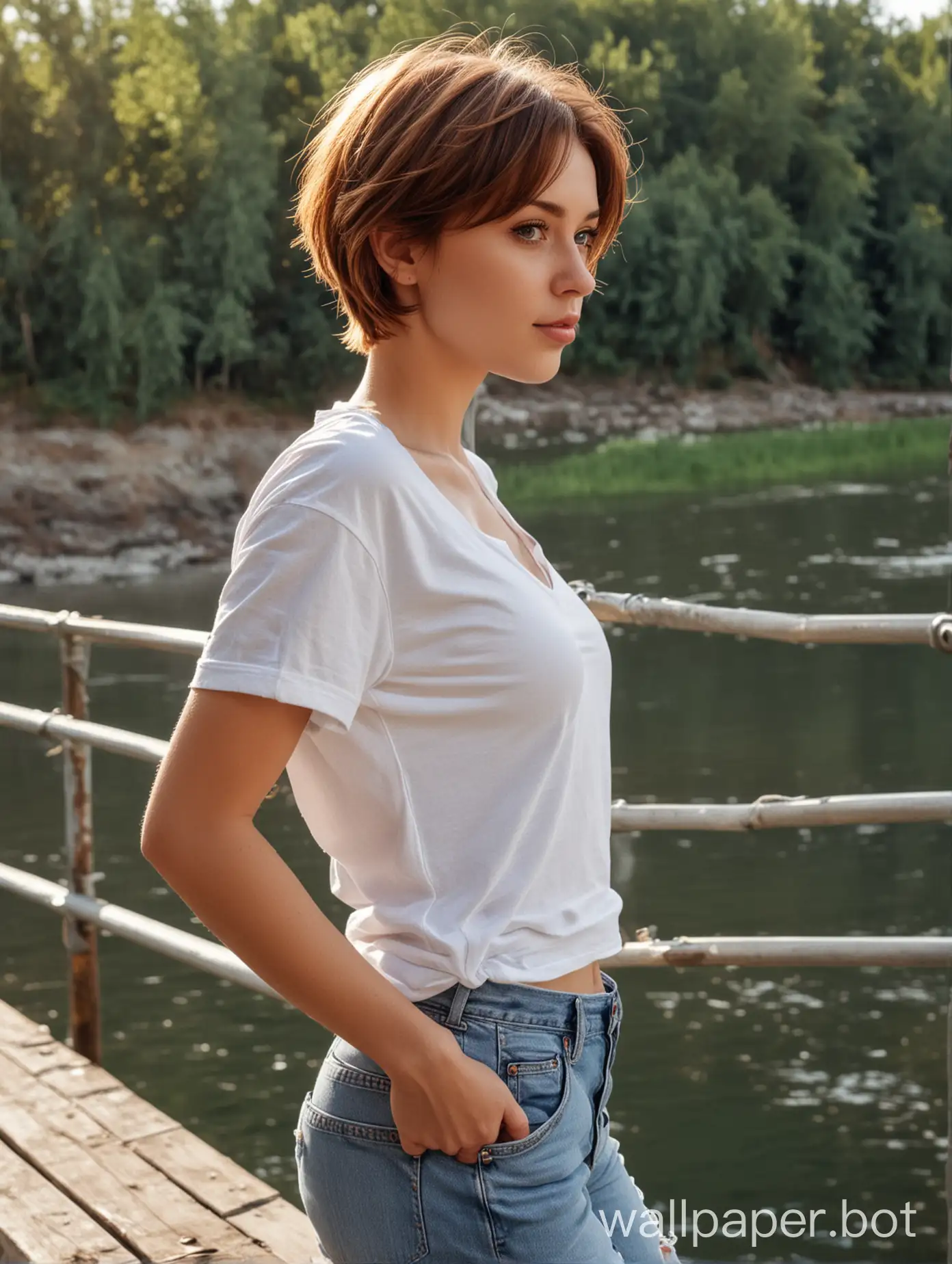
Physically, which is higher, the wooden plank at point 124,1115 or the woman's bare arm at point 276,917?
the woman's bare arm at point 276,917

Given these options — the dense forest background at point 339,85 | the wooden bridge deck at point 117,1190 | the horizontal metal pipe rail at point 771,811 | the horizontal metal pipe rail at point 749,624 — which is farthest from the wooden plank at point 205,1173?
the dense forest background at point 339,85

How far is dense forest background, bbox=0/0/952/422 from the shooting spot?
26.2 metres

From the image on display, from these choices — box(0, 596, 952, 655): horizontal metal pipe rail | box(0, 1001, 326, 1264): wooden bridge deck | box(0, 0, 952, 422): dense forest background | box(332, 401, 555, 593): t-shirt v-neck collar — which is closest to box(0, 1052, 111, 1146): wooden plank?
box(0, 1001, 326, 1264): wooden bridge deck

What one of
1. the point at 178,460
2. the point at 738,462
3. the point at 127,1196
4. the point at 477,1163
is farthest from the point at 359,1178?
the point at 738,462

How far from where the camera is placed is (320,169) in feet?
2.81

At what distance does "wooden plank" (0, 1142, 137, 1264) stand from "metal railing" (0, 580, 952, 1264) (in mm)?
259

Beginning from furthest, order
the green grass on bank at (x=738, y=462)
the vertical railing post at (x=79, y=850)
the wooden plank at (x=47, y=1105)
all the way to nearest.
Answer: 1. the green grass on bank at (x=738, y=462)
2. the vertical railing post at (x=79, y=850)
3. the wooden plank at (x=47, y=1105)

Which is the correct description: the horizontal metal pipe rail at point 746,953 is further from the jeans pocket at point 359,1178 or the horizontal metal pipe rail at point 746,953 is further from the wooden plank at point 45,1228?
the jeans pocket at point 359,1178

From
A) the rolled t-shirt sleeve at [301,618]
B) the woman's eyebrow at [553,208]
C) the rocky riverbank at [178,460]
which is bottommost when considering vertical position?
the rocky riverbank at [178,460]

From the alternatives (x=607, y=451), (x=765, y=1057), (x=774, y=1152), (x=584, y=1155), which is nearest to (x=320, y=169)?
(x=584, y=1155)

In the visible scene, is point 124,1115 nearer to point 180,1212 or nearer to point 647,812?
point 180,1212

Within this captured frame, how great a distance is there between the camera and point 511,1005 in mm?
801

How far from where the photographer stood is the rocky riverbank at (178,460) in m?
21.7

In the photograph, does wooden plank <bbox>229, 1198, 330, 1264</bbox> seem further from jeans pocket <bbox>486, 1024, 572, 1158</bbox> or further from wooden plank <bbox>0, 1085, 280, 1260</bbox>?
jeans pocket <bbox>486, 1024, 572, 1158</bbox>
